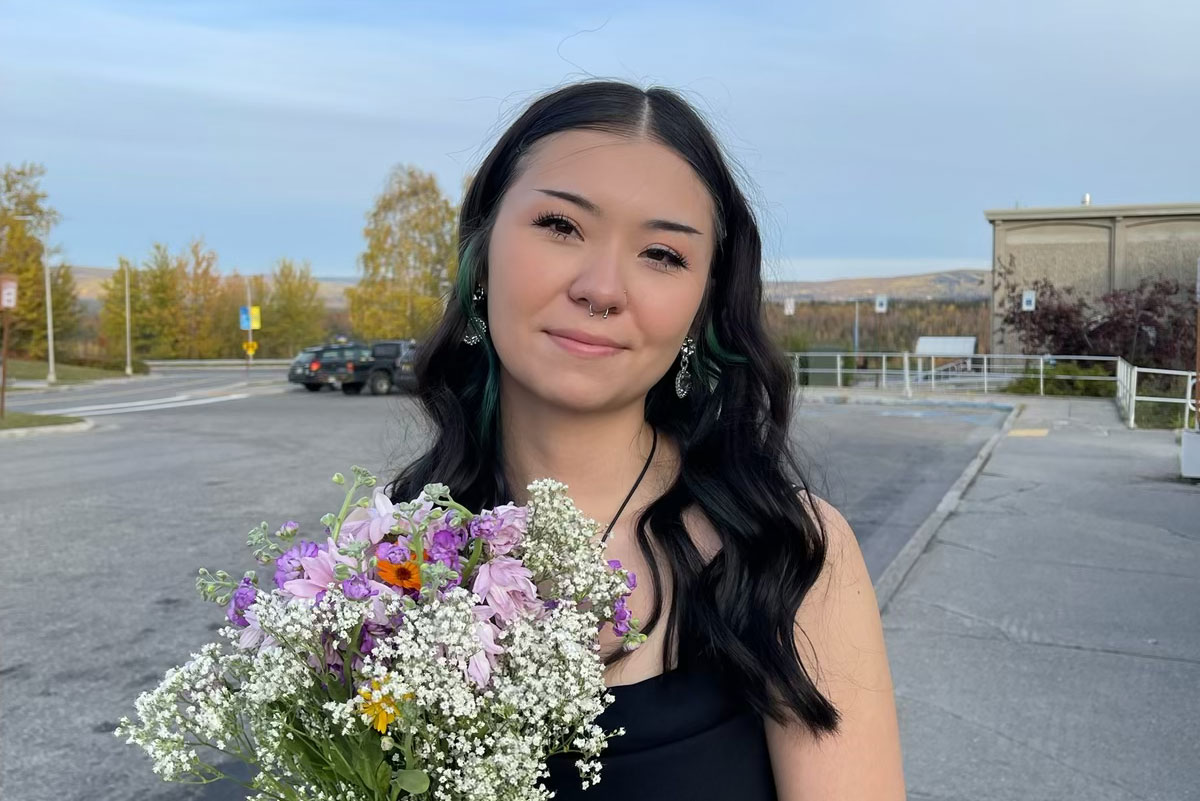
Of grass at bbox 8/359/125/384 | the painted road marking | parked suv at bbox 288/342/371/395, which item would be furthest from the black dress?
grass at bbox 8/359/125/384

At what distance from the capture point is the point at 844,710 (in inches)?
62.3

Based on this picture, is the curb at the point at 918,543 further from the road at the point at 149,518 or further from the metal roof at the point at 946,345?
the metal roof at the point at 946,345

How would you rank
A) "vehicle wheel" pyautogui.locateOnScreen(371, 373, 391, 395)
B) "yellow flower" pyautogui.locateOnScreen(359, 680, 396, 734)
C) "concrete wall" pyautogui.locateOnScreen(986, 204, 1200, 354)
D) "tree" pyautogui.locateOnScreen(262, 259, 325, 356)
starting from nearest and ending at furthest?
1. "yellow flower" pyautogui.locateOnScreen(359, 680, 396, 734)
2. "concrete wall" pyautogui.locateOnScreen(986, 204, 1200, 354)
3. "vehicle wheel" pyautogui.locateOnScreen(371, 373, 391, 395)
4. "tree" pyautogui.locateOnScreen(262, 259, 325, 356)

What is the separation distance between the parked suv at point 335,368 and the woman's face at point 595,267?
30.0 metres

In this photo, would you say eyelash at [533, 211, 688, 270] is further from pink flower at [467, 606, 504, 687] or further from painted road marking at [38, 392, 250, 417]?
painted road marking at [38, 392, 250, 417]

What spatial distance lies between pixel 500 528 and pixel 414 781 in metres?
0.28

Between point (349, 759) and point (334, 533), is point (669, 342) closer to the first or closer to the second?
point (334, 533)

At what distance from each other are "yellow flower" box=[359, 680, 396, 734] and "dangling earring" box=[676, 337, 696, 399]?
88 centimetres

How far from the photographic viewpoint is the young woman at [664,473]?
60.3 inches

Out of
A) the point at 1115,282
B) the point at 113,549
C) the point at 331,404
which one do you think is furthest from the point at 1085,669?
the point at 1115,282

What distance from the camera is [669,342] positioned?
1.60 meters

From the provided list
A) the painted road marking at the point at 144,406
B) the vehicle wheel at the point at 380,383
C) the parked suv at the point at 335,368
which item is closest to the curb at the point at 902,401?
the vehicle wheel at the point at 380,383

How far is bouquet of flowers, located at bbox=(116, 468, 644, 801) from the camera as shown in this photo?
1.12m

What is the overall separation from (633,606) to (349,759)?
55 cm
